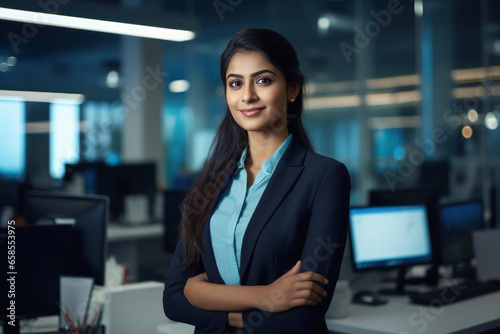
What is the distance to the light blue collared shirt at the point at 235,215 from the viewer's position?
1520 mm

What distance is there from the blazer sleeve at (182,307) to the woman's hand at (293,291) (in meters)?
0.15

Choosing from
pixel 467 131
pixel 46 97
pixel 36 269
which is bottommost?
pixel 36 269

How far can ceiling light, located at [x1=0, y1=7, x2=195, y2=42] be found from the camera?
2.93m

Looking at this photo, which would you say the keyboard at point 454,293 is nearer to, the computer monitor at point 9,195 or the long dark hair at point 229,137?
the long dark hair at point 229,137

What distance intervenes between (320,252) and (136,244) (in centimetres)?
404

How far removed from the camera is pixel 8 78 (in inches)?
390

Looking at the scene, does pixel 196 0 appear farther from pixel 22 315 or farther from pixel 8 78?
pixel 22 315

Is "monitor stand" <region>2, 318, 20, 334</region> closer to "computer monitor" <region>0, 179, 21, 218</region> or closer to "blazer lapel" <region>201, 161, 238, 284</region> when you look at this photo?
"blazer lapel" <region>201, 161, 238, 284</region>

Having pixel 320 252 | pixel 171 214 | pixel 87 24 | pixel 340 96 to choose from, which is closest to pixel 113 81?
pixel 340 96

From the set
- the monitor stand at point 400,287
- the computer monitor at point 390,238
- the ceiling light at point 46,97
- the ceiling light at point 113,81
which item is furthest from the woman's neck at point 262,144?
the ceiling light at point 113,81

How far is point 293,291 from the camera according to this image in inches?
55.5

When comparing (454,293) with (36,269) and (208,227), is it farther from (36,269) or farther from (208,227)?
(36,269)

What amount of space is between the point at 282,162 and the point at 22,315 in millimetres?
1359

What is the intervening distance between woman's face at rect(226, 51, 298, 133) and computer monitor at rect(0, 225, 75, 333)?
1.17 m
